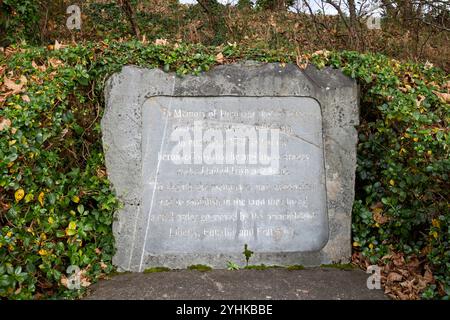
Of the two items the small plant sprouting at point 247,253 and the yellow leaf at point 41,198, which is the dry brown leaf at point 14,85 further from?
the small plant sprouting at point 247,253

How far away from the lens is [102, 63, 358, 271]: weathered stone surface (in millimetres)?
3668

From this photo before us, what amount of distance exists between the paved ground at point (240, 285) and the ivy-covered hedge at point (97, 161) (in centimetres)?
30

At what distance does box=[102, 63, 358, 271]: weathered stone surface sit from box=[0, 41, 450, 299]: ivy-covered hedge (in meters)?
0.16

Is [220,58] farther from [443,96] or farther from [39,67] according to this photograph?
[443,96]

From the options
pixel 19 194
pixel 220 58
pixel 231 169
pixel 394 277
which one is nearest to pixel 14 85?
pixel 19 194

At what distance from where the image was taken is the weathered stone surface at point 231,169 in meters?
3.67

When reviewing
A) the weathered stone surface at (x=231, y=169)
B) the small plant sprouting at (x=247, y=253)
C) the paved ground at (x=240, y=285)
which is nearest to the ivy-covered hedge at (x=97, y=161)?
the weathered stone surface at (x=231, y=169)

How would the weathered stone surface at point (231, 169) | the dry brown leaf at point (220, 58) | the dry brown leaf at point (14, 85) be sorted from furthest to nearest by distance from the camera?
the dry brown leaf at point (220, 58) → the weathered stone surface at point (231, 169) → the dry brown leaf at point (14, 85)

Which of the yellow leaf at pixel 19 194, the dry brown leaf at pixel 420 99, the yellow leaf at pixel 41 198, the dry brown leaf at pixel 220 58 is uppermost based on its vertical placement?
the dry brown leaf at pixel 220 58

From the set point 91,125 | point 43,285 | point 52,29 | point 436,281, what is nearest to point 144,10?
point 52,29

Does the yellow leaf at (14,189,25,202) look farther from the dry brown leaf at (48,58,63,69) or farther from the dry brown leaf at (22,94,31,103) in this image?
the dry brown leaf at (48,58,63,69)

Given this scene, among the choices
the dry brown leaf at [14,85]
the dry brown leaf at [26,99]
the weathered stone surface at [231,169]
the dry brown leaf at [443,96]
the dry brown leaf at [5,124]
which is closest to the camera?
the dry brown leaf at [5,124]

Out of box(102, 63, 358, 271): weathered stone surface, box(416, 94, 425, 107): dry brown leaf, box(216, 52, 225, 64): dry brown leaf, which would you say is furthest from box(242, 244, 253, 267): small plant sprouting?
box(416, 94, 425, 107): dry brown leaf

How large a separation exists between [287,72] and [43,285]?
2.77m
